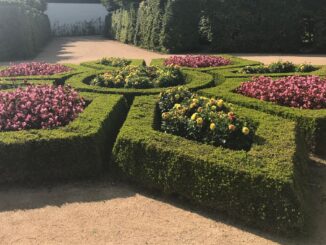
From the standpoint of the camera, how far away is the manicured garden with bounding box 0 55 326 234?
13.6ft

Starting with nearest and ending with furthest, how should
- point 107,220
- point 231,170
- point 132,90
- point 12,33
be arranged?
point 231,170 < point 107,220 < point 132,90 < point 12,33

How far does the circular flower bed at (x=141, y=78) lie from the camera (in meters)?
8.05

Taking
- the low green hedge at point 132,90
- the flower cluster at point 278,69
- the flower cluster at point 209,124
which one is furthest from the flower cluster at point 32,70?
the flower cluster at point 209,124

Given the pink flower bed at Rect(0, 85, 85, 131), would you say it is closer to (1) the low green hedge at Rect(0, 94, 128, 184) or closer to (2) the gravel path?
(1) the low green hedge at Rect(0, 94, 128, 184)

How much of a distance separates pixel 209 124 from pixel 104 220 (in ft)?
5.94

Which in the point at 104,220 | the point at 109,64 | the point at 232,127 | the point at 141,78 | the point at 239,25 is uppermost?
the point at 239,25

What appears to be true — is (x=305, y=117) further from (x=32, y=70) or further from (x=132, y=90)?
(x=32, y=70)

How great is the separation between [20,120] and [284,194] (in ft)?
12.5

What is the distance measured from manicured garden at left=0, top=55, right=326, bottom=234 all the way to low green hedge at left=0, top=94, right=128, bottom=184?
0.04ft

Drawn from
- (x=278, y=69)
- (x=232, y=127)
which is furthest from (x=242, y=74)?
(x=232, y=127)

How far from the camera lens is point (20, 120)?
19.4 feet

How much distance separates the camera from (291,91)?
21.9ft

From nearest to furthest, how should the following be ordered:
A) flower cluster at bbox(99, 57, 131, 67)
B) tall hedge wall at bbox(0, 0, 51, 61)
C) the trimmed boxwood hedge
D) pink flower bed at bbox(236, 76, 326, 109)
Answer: pink flower bed at bbox(236, 76, 326, 109) < the trimmed boxwood hedge < flower cluster at bbox(99, 57, 131, 67) < tall hedge wall at bbox(0, 0, 51, 61)

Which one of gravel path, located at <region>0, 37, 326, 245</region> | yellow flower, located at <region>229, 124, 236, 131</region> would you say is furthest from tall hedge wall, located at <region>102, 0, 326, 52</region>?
gravel path, located at <region>0, 37, 326, 245</region>
